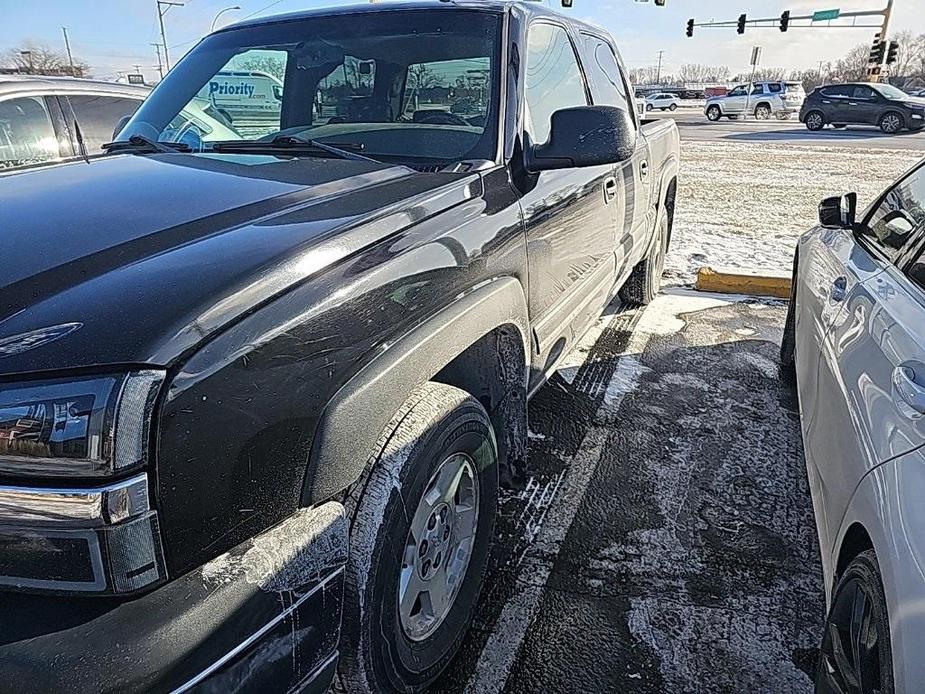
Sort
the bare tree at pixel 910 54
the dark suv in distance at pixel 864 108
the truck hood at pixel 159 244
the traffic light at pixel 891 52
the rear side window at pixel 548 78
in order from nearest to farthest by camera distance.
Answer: the truck hood at pixel 159 244
the rear side window at pixel 548 78
the dark suv in distance at pixel 864 108
the traffic light at pixel 891 52
the bare tree at pixel 910 54

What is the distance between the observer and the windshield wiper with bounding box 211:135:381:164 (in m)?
2.60

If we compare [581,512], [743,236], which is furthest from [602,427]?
[743,236]

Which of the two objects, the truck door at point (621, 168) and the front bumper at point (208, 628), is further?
the truck door at point (621, 168)

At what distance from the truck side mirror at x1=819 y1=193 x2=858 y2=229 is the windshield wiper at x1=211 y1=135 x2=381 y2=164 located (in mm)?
2064

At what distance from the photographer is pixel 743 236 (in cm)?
812

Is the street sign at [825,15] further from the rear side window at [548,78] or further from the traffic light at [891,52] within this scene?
the rear side window at [548,78]

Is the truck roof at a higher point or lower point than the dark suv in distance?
higher

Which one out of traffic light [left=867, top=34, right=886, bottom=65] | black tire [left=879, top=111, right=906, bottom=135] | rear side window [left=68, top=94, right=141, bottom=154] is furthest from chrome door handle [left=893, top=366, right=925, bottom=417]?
traffic light [left=867, top=34, right=886, bottom=65]

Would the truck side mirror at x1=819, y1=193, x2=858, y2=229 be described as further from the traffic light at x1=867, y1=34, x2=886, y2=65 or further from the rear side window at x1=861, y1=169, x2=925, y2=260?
the traffic light at x1=867, y1=34, x2=886, y2=65

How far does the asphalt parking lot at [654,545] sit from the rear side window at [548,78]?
1580 millimetres

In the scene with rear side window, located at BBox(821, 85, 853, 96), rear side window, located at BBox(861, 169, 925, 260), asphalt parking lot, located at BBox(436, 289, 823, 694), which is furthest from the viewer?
rear side window, located at BBox(821, 85, 853, 96)

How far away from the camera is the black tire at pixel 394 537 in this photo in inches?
64.9

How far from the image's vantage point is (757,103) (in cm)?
3272

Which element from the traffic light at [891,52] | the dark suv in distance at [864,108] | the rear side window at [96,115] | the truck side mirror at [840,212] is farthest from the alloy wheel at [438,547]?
the traffic light at [891,52]
